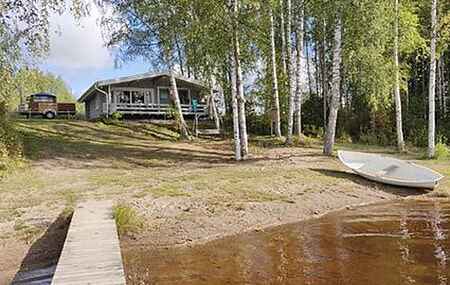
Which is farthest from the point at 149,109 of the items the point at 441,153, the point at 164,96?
the point at 441,153

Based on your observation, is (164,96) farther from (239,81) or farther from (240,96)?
(239,81)

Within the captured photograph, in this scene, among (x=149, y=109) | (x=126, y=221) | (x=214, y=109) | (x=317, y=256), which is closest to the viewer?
(x=317, y=256)

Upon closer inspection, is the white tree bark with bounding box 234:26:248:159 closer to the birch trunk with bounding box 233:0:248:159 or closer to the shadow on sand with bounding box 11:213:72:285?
the birch trunk with bounding box 233:0:248:159

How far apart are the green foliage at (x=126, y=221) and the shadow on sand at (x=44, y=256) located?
938 millimetres

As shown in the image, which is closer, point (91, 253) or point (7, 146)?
point (91, 253)

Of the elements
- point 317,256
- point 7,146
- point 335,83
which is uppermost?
point 335,83

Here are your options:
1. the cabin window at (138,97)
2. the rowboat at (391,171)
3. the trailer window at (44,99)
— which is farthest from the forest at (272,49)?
the trailer window at (44,99)

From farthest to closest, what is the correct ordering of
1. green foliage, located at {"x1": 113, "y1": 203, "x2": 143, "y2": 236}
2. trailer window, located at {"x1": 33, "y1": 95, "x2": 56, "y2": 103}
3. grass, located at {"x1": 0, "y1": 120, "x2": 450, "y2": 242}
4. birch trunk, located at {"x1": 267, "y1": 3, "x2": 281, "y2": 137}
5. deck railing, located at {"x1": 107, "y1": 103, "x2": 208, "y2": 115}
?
trailer window, located at {"x1": 33, "y1": 95, "x2": 56, "y2": 103} → deck railing, located at {"x1": 107, "y1": 103, "x2": 208, "y2": 115} → birch trunk, located at {"x1": 267, "y1": 3, "x2": 281, "y2": 137} → grass, located at {"x1": 0, "y1": 120, "x2": 450, "y2": 242} → green foliage, located at {"x1": 113, "y1": 203, "x2": 143, "y2": 236}

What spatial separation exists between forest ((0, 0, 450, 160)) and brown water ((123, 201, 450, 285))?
7.43m

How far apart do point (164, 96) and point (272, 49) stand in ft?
40.8

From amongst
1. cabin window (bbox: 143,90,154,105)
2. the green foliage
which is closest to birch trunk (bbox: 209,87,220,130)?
cabin window (bbox: 143,90,154,105)

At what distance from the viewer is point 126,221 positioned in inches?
358

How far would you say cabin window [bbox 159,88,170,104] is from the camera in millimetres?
33669

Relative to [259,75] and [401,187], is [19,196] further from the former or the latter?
[259,75]
